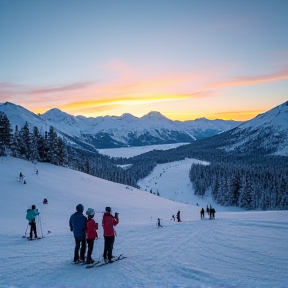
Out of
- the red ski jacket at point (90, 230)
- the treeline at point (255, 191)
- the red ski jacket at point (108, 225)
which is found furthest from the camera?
the treeline at point (255, 191)

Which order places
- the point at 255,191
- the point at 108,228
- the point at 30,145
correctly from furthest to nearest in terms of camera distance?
the point at 255,191, the point at 30,145, the point at 108,228

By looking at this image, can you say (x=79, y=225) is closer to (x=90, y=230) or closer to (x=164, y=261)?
(x=90, y=230)

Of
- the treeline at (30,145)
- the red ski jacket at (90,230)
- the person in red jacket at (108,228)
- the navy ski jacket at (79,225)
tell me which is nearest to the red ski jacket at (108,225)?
the person in red jacket at (108,228)

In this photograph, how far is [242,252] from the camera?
1345 cm

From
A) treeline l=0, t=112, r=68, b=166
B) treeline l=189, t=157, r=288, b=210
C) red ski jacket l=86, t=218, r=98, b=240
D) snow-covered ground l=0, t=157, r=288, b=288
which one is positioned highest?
treeline l=0, t=112, r=68, b=166

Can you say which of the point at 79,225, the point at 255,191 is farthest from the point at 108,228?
the point at 255,191

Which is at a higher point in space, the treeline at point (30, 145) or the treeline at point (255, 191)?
the treeline at point (30, 145)

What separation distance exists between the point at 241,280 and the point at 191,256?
12.0 ft

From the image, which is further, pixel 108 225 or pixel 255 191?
pixel 255 191

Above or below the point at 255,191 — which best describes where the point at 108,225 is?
above

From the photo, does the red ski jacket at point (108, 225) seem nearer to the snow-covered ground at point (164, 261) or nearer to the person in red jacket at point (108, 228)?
the person in red jacket at point (108, 228)

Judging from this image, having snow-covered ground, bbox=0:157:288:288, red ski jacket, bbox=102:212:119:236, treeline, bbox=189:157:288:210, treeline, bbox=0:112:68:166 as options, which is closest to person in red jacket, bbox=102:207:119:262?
red ski jacket, bbox=102:212:119:236

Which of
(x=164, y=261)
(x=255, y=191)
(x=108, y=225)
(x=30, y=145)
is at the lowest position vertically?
(x=255, y=191)

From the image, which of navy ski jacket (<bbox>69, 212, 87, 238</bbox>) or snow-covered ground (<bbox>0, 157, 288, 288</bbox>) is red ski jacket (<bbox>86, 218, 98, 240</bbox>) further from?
snow-covered ground (<bbox>0, 157, 288, 288</bbox>)
